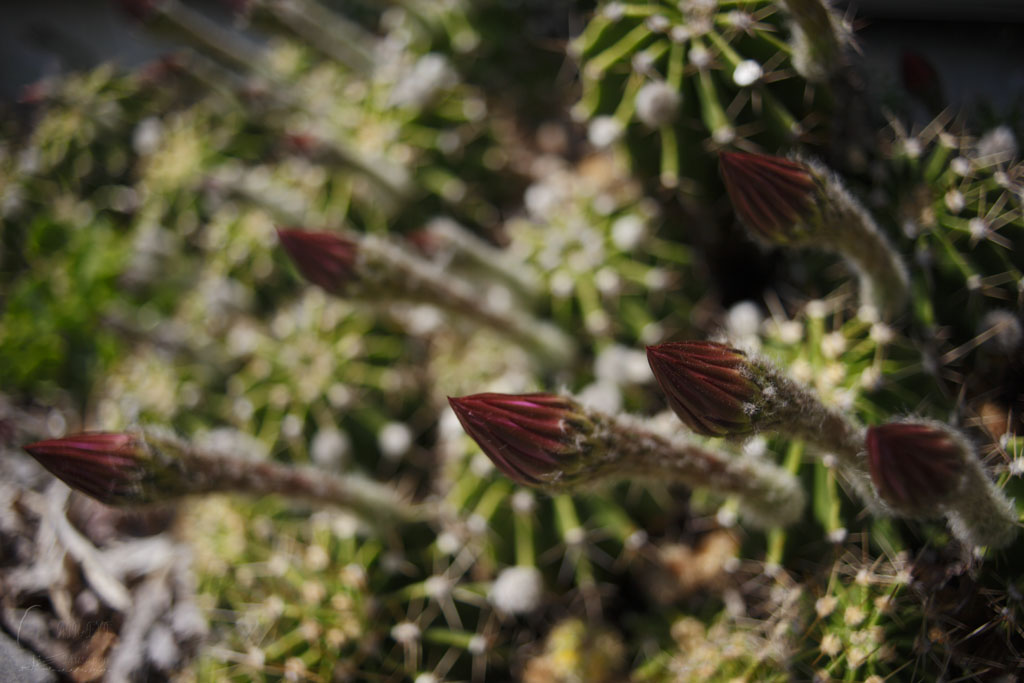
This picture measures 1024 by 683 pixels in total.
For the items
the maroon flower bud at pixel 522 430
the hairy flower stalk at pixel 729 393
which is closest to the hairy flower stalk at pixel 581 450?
the maroon flower bud at pixel 522 430

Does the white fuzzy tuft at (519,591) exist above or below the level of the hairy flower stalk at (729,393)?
below

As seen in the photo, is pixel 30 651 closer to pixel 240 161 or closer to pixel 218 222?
pixel 218 222

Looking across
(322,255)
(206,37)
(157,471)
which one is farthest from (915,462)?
(206,37)

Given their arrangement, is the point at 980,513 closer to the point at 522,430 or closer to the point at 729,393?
the point at 729,393

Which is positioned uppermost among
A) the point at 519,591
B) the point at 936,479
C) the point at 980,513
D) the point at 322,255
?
the point at 322,255

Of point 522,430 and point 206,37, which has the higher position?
point 206,37

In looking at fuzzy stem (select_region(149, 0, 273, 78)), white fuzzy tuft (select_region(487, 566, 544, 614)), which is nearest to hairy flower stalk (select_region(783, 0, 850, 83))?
white fuzzy tuft (select_region(487, 566, 544, 614))

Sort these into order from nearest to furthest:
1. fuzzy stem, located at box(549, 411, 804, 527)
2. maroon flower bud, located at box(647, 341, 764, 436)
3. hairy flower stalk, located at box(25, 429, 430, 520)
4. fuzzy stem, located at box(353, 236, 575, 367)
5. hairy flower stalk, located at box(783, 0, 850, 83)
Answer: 1. maroon flower bud, located at box(647, 341, 764, 436)
2. fuzzy stem, located at box(549, 411, 804, 527)
3. hairy flower stalk, located at box(25, 429, 430, 520)
4. hairy flower stalk, located at box(783, 0, 850, 83)
5. fuzzy stem, located at box(353, 236, 575, 367)

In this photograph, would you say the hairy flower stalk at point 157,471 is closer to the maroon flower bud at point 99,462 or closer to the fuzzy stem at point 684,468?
the maroon flower bud at point 99,462

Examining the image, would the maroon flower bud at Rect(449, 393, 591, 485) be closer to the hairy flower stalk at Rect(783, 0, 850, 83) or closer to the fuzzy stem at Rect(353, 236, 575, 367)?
the fuzzy stem at Rect(353, 236, 575, 367)
